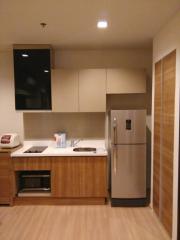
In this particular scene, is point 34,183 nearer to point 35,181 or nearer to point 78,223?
point 35,181

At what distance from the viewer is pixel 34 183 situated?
3859 mm

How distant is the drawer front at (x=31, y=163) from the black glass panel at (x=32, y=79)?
87cm

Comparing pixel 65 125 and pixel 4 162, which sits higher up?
pixel 65 125

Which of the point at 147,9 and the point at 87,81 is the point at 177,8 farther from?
the point at 87,81

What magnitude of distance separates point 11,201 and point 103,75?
254cm

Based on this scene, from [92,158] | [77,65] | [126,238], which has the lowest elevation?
[126,238]

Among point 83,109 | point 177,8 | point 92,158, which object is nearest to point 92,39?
point 83,109

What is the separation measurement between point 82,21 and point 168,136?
176cm

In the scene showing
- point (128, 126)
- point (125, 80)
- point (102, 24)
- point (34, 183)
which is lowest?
point (34, 183)

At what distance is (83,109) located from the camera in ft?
12.7

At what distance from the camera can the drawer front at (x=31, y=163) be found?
12.0 feet

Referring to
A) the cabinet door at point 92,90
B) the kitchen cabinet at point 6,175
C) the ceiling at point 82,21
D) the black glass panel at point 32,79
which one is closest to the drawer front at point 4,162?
the kitchen cabinet at point 6,175

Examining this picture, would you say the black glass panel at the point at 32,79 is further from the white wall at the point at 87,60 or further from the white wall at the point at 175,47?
the white wall at the point at 175,47

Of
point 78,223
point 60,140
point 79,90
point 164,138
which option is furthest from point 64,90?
point 78,223
